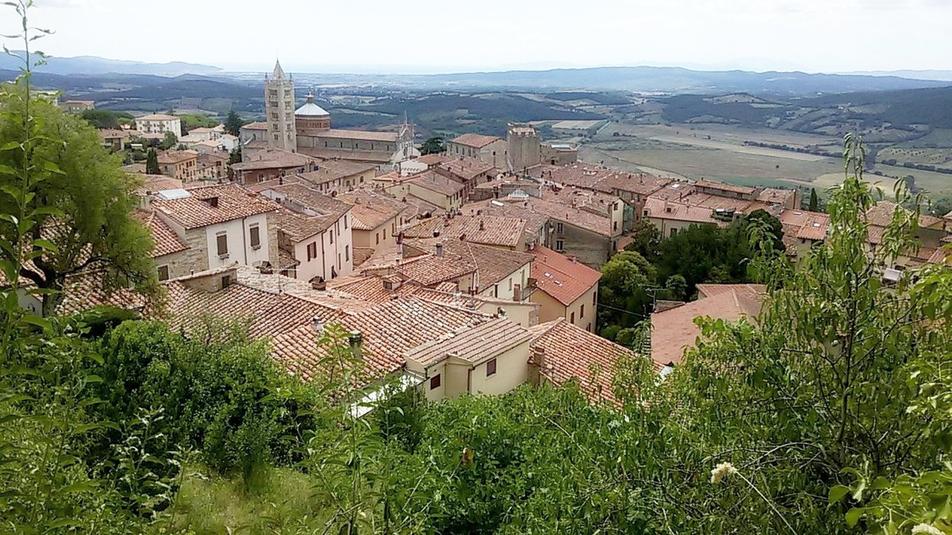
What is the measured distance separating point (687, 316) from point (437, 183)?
123 feet

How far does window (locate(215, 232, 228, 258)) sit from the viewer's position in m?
22.4

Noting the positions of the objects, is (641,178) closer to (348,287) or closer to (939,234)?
(939,234)

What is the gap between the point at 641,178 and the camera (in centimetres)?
7219

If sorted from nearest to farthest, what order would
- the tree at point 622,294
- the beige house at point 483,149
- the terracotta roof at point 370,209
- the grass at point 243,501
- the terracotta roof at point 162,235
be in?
the grass at point 243,501
the terracotta roof at point 162,235
the tree at point 622,294
the terracotta roof at point 370,209
the beige house at point 483,149

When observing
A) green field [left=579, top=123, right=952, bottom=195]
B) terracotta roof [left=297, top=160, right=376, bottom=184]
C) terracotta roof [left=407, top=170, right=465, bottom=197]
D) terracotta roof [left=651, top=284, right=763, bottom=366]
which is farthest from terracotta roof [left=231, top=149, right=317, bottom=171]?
green field [left=579, top=123, right=952, bottom=195]

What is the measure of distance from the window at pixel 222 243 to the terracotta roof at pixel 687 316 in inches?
530

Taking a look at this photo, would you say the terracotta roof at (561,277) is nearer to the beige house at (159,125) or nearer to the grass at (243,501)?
the grass at (243,501)

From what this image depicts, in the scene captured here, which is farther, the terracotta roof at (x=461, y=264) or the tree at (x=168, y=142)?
the tree at (x=168, y=142)

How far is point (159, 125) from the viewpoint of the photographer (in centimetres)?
13250

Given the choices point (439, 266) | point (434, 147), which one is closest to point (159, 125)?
point (434, 147)

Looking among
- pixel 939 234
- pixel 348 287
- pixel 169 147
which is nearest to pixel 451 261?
Answer: pixel 348 287

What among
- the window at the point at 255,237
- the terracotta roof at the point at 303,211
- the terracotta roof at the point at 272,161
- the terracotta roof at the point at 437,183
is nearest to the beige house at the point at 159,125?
the terracotta roof at the point at 272,161

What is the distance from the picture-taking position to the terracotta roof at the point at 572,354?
13.6 metres

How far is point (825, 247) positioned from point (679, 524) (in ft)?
6.00
